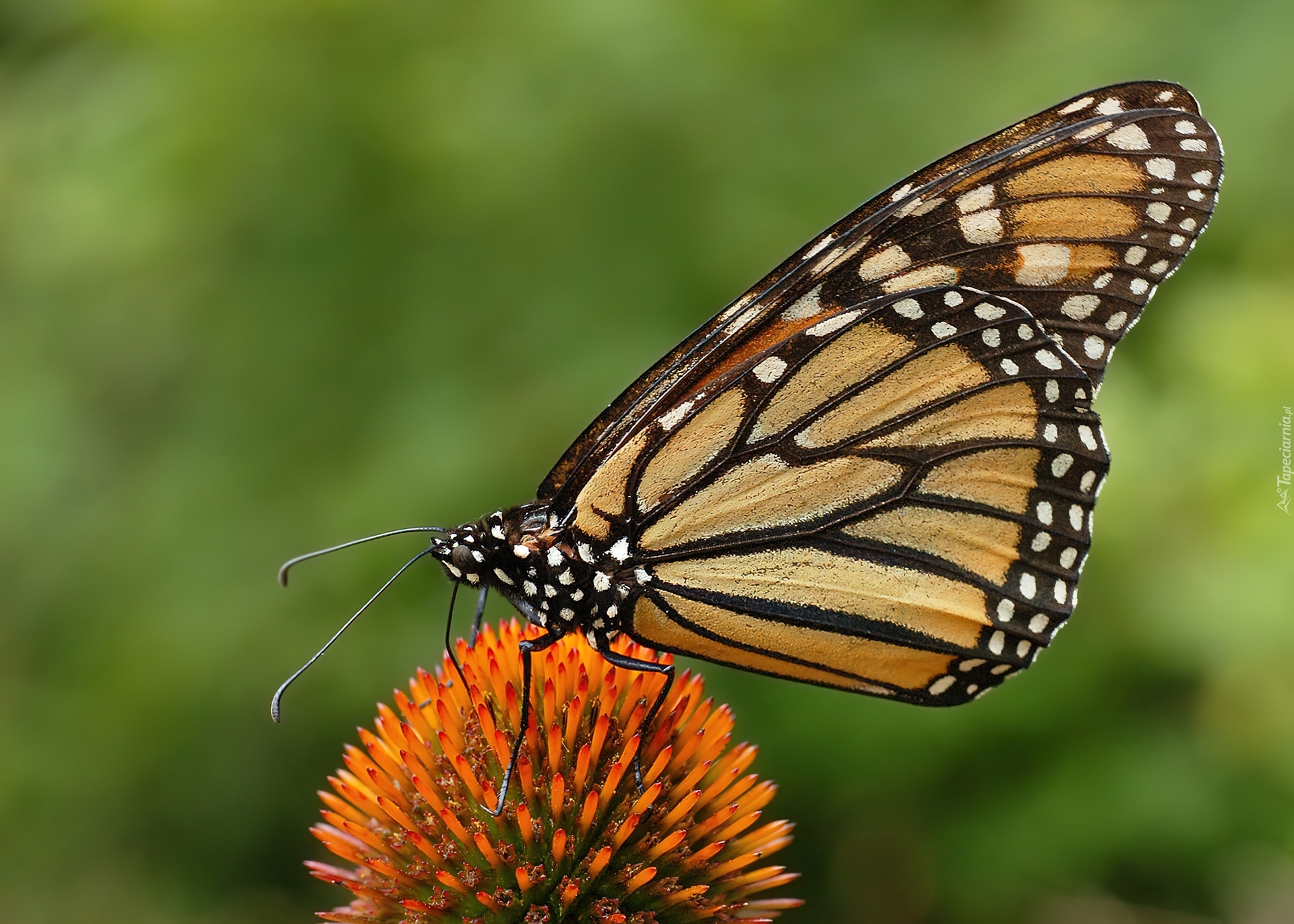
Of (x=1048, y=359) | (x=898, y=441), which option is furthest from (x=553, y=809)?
(x=1048, y=359)

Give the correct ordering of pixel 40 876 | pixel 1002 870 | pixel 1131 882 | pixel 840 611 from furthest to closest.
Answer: pixel 40 876
pixel 1131 882
pixel 1002 870
pixel 840 611

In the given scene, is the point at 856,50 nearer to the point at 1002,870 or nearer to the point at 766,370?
the point at 766,370

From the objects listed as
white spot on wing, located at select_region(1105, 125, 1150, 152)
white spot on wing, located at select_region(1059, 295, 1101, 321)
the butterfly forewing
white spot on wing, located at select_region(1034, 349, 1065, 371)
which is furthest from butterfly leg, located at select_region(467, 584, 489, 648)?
white spot on wing, located at select_region(1105, 125, 1150, 152)

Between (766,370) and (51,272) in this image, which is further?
(51,272)

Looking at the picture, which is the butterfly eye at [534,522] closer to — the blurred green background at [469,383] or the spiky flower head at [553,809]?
the spiky flower head at [553,809]

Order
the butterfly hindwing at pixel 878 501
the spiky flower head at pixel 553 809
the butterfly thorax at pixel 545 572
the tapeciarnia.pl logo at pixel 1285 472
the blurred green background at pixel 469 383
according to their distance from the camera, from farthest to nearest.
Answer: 1. the blurred green background at pixel 469 383
2. the tapeciarnia.pl logo at pixel 1285 472
3. the butterfly hindwing at pixel 878 501
4. the butterfly thorax at pixel 545 572
5. the spiky flower head at pixel 553 809

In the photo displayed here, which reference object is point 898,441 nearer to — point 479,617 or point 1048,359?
point 1048,359

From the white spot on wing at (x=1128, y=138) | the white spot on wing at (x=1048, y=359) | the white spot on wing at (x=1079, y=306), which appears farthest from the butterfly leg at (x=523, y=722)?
the white spot on wing at (x=1128, y=138)

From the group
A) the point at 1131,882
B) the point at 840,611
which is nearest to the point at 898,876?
the point at 1131,882
